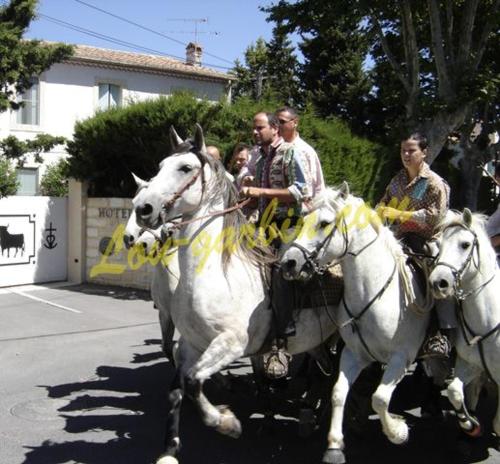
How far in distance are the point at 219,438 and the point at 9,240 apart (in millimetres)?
9522

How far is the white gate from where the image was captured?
13.4m

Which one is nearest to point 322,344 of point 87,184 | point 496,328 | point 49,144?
point 496,328

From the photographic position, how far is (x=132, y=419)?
5844mm

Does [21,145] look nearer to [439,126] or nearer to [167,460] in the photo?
[439,126]

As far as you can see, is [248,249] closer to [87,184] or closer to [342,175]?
[342,175]

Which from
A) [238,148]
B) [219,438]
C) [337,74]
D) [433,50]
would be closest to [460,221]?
[219,438]

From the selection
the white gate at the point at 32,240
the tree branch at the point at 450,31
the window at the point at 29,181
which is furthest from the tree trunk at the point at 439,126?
the window at the point at 29,181

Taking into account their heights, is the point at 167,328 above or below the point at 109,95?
below

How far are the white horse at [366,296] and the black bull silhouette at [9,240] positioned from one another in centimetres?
1034

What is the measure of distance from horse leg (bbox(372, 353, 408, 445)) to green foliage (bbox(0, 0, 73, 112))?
12.2 meters

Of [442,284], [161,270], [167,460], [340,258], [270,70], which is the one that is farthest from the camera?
[270,70]

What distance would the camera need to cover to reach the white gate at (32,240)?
13383 mm

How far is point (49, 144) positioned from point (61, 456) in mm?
11874

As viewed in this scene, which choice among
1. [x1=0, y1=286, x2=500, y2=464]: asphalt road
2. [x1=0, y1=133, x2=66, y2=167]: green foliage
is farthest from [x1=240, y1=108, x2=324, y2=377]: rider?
[x1=0, y1=133, x2=66, y2=167]: green foliage
